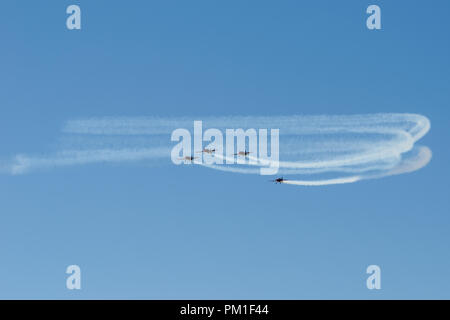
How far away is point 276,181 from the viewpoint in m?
175

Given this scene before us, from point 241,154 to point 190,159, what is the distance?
6108 mm
